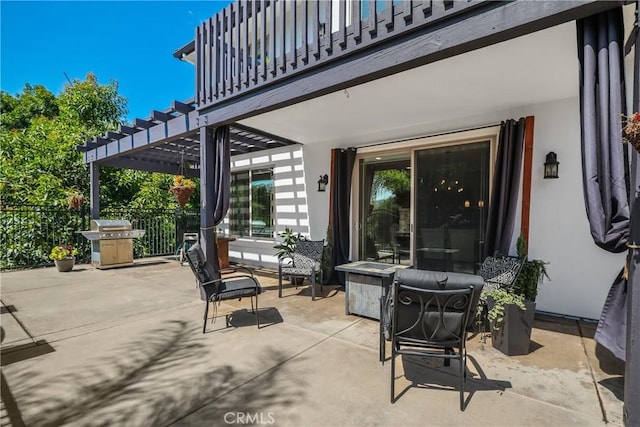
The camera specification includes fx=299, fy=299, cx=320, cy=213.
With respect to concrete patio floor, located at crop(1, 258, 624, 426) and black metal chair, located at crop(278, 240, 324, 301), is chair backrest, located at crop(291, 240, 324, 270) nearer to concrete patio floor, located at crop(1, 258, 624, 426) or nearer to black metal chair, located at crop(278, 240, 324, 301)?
black metal chair, located at crop(278, 240, 324, 301)

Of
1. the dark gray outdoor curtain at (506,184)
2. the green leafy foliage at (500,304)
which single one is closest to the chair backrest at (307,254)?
the dark gray outdoor curtain at (506,184)

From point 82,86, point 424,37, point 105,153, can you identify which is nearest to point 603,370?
point 424,37

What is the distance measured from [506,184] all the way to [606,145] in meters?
1.99

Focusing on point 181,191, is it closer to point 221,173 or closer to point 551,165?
point 221,173

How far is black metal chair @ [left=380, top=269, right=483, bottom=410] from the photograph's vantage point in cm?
205

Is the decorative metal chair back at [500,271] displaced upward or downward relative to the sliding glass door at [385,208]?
downward

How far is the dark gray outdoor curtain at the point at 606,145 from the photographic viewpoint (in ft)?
6.47

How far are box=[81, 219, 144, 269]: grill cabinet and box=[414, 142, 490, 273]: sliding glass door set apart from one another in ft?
22.2

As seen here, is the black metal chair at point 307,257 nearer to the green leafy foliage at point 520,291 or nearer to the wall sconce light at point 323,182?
the wall sconce light at point 323,182

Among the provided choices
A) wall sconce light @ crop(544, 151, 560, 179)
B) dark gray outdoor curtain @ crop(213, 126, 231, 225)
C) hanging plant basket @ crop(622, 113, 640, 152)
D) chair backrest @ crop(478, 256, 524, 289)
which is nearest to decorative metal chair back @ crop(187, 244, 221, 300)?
dark gray outdoor curtain @ crop(213, 126, 231, 225)

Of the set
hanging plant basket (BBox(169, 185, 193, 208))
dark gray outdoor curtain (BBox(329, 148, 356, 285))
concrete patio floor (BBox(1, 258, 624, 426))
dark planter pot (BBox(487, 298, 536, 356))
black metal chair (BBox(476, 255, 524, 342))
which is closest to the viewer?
concrete patio floor (BBox(1, 258, 624, 426))

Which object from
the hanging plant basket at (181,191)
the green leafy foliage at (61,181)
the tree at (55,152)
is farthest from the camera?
the tree at (55,152)

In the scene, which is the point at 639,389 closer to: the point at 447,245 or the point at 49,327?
the point at 447,245

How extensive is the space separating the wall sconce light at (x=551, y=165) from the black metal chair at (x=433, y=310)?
2.62 metres
